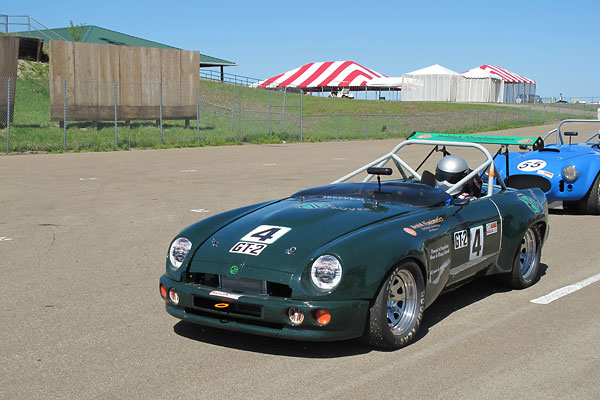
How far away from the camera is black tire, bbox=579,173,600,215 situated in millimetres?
11156

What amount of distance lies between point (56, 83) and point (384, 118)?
90.8 feet

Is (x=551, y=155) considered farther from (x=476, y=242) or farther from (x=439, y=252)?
(x=439, y=252)

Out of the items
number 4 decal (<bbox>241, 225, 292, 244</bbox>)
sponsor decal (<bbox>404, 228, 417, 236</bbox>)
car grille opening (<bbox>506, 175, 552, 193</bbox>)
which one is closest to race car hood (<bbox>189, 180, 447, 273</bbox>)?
number 4 decal (<bbox>241, 225, 292, 244</bbox>)

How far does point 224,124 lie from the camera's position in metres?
34.7

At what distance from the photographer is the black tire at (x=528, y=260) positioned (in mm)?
6488

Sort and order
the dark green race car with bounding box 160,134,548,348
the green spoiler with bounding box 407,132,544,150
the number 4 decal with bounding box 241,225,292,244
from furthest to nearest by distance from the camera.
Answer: the green spoiler with bounding box 407,132,544,150, the number 4 decal with bounding box 241,225,292,244, the dark green race car with bounding box 160,134,548,348

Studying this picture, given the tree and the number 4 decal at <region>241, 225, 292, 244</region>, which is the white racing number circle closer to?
the number 4 decal at <region>241, 225, 292, 244</region>

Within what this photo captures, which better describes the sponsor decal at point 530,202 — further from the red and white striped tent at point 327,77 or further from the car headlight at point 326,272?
the red and white striped tent at point 327,77

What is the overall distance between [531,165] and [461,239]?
238 inches

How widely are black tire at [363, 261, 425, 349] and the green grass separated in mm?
19441

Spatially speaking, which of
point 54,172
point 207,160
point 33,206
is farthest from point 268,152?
point 33,206

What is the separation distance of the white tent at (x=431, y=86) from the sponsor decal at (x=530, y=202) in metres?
70.3

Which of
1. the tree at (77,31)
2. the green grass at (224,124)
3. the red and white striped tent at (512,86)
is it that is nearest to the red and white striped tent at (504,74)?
the red and white striped tent at (512,86)

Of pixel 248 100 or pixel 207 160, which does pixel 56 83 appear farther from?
pixel 248 100
